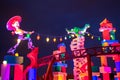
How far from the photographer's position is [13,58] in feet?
66.5

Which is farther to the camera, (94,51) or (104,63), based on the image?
(104,63)

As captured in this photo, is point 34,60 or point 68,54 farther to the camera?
point 34,60

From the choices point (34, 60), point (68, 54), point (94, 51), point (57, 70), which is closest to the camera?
point (94, 51)

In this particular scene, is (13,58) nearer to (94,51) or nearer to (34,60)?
(34,60)

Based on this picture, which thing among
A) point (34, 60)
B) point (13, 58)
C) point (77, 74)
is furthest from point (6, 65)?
point (77, 74)

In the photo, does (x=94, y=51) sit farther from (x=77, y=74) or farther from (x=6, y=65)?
(x=6, y=65)

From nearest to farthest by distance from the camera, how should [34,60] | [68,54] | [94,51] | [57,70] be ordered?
[94,51], [68,54], [34,60], [57,70]

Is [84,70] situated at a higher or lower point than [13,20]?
lower

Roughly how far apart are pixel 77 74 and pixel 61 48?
3.50 metres

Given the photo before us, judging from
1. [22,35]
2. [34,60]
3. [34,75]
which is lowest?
[34,75]

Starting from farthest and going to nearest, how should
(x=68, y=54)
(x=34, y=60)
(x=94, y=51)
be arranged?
1. (x=34, y=60)
2. (x=68, y=54)
3. (x=94, y=51)

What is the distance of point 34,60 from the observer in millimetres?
21047

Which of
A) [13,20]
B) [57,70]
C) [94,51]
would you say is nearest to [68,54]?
[94,51]

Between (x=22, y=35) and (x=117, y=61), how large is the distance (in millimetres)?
8787
